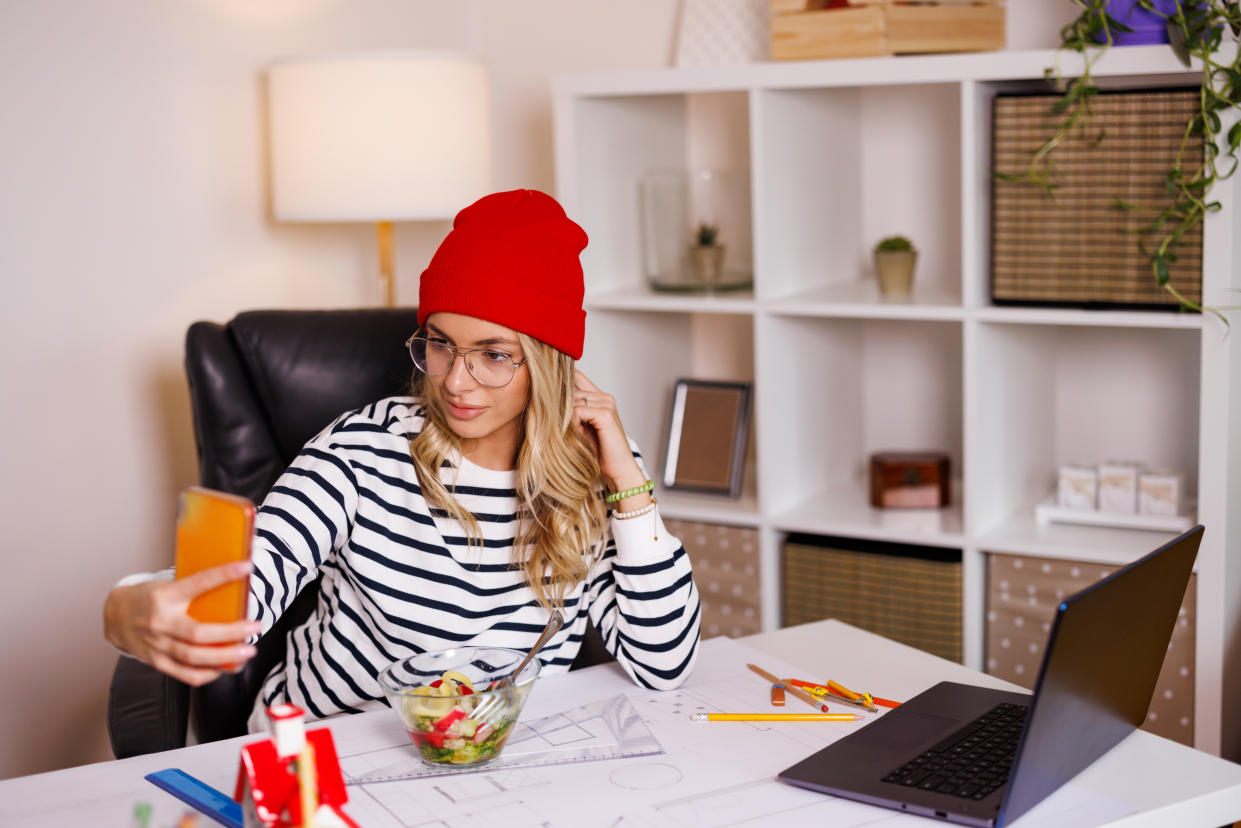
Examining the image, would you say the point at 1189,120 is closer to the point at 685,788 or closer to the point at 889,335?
the point at 889,335

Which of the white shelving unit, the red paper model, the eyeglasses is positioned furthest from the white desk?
the white shelving unit

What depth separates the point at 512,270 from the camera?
1.49 metres

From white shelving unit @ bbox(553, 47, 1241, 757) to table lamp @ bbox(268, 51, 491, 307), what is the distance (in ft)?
0.94

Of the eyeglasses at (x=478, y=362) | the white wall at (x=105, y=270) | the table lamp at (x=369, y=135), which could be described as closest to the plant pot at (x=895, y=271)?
the white wall at (x=105, y=270)

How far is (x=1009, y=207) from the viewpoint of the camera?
7.19 ft

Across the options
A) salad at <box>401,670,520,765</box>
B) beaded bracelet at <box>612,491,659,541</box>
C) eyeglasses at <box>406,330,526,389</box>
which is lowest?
salad at <box>401,670,520,765</box>

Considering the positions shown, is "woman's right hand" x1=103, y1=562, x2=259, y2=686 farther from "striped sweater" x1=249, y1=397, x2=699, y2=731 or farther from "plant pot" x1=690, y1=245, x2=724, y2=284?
"plant pot" x1=690, y1=245, x2=724, y2=284

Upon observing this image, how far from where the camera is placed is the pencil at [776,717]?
4.36 ft

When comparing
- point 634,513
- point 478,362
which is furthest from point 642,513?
point 478,362

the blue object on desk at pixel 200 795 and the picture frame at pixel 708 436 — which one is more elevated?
the picture frame at pixel 708 436

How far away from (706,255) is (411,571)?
1220mm

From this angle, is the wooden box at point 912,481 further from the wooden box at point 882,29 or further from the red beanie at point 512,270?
the red beanie at point 512,270

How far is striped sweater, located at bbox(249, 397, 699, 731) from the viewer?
1.53m

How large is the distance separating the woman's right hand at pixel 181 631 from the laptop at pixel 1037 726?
529 millimetres
